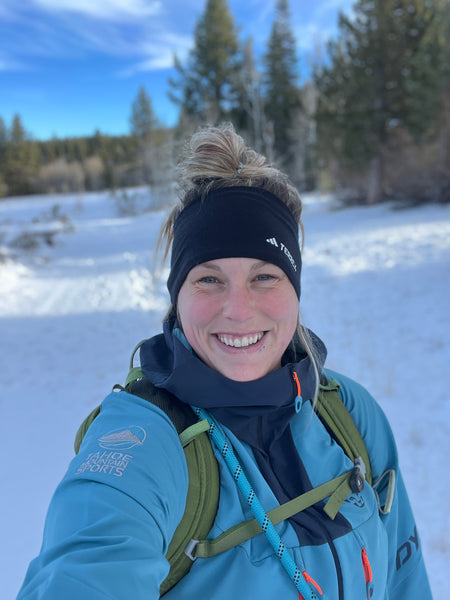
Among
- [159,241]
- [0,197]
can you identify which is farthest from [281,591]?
[0,197]

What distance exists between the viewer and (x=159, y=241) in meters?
1.62

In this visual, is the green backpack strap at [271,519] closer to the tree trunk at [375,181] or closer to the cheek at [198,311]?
the cheek at [198,311]

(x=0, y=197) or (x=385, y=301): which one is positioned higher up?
(x=0, y=197)

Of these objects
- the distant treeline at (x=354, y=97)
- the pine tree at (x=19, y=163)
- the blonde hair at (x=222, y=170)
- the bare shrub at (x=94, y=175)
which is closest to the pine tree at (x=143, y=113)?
the distant treeline at (x=354, y=97)

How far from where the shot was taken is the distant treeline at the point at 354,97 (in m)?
15.5

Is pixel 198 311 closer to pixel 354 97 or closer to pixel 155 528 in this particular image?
pixel 155 528

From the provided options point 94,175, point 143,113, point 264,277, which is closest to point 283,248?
point 264,277

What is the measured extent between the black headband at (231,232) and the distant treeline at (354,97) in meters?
6.94

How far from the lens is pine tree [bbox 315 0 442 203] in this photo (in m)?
16.2

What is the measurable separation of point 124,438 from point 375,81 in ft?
64.2

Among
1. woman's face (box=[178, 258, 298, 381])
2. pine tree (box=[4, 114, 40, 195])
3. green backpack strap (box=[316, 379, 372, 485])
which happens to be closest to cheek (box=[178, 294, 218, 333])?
woman's face (box=[178, 258, 298, 381])

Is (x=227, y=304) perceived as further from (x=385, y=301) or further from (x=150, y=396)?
(x=385, y=301)

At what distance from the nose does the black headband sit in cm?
11

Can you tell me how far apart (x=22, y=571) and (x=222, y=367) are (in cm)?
200
